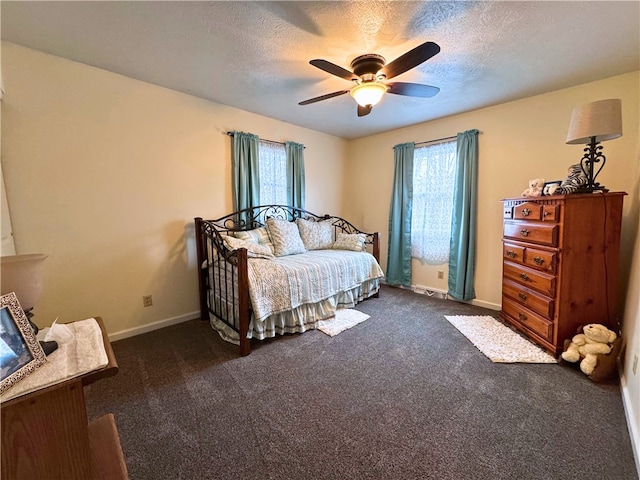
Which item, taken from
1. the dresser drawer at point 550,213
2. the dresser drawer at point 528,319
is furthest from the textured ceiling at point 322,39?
the dresser drawer at point 528,319

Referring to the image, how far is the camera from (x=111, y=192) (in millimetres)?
2441

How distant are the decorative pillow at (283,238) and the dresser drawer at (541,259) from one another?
2.32 metres

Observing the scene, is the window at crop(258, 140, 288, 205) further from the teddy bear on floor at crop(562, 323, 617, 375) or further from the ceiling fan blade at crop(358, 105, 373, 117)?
the teddy bear on floor at crop(562, 323, 617, 375)

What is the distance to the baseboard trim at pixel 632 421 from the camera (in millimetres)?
1295

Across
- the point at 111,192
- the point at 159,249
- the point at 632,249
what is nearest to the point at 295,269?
the point at 159,249

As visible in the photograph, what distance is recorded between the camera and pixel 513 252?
2643 mm

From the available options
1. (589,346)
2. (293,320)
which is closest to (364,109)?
(293,320)

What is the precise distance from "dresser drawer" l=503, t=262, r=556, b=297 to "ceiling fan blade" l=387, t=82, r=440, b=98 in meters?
1.73

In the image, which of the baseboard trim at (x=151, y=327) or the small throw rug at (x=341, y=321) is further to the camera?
the small throw rug at (x=341, y=321)

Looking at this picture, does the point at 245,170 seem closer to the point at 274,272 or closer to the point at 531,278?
the point at 274,272

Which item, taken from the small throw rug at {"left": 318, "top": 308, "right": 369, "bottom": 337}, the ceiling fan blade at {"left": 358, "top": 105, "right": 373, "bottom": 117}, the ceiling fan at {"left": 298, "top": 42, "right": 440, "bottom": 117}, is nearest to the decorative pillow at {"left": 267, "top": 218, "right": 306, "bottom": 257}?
the small throw rug at {"left": 318, "top": 308, "right": 369, "bottom": 337}

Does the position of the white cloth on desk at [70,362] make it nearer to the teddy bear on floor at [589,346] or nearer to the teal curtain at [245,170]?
the teal curtain at [245,170]

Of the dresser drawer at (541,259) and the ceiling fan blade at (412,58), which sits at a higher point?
the ceiling fan blade at (412,58)

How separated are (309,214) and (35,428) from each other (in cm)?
361
